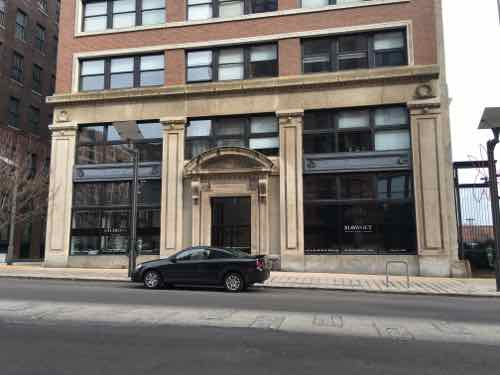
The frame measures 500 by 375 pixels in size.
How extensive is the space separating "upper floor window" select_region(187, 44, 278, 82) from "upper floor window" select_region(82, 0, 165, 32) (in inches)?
123

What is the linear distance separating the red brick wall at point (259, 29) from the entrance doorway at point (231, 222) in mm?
6775

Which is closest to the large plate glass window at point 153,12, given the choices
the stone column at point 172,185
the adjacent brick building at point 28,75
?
the stone column at point 172,185

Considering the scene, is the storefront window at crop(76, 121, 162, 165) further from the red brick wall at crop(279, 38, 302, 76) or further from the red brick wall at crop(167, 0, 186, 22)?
the red brick wall at crop(279, 38, 302, 76)

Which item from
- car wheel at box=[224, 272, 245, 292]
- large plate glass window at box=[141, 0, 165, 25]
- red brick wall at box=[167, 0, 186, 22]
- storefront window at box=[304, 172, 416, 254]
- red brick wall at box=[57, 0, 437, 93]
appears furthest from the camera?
large plate glass window at box=[141, 0, 165, 25]

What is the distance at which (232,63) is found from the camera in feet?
73.1

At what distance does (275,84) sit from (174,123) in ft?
17.5

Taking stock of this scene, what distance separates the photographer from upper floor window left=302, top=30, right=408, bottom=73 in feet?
68.1

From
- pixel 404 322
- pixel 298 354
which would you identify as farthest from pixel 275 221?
pixel 298 354

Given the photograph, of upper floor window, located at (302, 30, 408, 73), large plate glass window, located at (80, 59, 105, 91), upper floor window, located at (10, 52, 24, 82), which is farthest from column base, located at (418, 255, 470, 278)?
upper floor window, located at (10, 52, 24, 82)

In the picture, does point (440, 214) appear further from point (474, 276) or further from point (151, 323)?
point (151, 323)

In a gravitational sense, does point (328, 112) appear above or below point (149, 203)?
above

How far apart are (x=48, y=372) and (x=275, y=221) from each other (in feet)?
51.8

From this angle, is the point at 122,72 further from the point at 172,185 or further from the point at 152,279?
the point at 152,279

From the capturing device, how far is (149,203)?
71.5 ft
